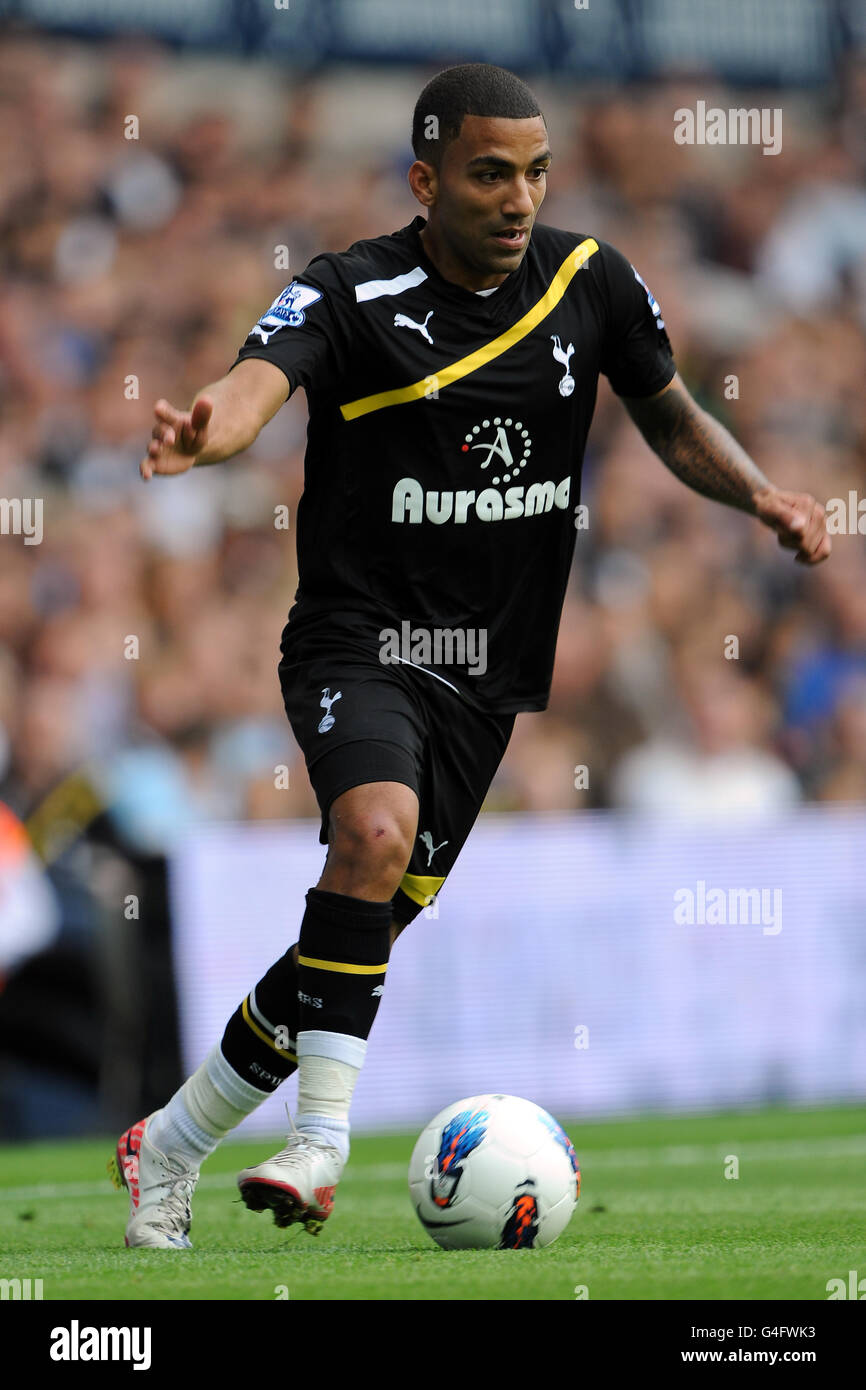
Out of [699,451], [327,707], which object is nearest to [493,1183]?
[327,707]

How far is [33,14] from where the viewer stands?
13383 mm

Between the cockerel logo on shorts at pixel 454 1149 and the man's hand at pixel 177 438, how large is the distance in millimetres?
1797

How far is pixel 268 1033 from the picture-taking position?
201 inches

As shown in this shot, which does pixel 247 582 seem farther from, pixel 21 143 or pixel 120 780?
pixel 21 143

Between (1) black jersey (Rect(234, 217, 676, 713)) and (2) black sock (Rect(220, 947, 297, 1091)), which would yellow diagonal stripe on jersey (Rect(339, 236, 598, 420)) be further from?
(2) black sock (Rect(220, 947, 297, 1091))

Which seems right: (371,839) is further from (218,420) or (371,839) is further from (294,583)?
(294,583)

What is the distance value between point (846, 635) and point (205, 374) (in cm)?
433

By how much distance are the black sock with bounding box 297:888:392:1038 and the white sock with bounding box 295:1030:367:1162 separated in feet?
0.09

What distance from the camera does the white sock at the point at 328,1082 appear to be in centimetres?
455

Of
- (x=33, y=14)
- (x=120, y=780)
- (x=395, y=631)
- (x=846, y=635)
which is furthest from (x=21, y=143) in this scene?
(x=395, y=631)

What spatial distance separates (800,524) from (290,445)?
7572 mm

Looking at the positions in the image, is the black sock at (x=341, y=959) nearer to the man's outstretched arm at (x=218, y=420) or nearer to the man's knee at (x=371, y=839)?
the man's knee at (x=371, y=839)

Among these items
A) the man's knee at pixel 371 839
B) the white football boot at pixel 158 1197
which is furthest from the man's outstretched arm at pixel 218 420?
the white football boot at pixel 158 1197
